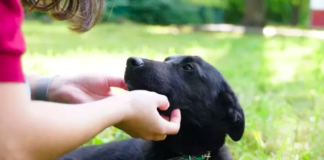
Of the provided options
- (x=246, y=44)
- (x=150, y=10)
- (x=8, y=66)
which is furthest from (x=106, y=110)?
(x=150, y=10)

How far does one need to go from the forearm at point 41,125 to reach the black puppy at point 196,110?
0.68 metres

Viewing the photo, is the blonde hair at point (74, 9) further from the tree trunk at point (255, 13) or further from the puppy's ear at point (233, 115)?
the tree trunk at point (255, 13)

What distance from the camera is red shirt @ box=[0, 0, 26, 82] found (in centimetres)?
118

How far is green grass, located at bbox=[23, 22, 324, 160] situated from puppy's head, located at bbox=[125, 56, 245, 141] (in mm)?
285

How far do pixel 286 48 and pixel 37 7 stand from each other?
6533 mm

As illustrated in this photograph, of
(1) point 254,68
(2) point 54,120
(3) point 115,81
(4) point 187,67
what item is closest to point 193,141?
(4) point 187,67

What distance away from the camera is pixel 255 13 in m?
14.2

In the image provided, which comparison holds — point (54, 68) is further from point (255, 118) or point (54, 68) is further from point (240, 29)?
point (240, 29)

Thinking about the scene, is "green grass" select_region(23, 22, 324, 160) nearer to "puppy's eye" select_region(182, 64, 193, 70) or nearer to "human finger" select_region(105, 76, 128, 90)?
"puppy's eye" select_region(182, 64, 193, 70)

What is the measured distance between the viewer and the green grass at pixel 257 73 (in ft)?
9.21

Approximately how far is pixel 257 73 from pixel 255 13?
9.16m

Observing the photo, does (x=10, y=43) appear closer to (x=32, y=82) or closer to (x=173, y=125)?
(x=173, y=125)

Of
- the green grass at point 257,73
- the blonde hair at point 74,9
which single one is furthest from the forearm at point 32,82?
the green grass at point 257,73

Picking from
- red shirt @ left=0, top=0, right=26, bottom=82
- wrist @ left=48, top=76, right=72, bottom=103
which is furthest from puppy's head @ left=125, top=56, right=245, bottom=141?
red shirt @ left=0, top=0, right=26, bottom=82
